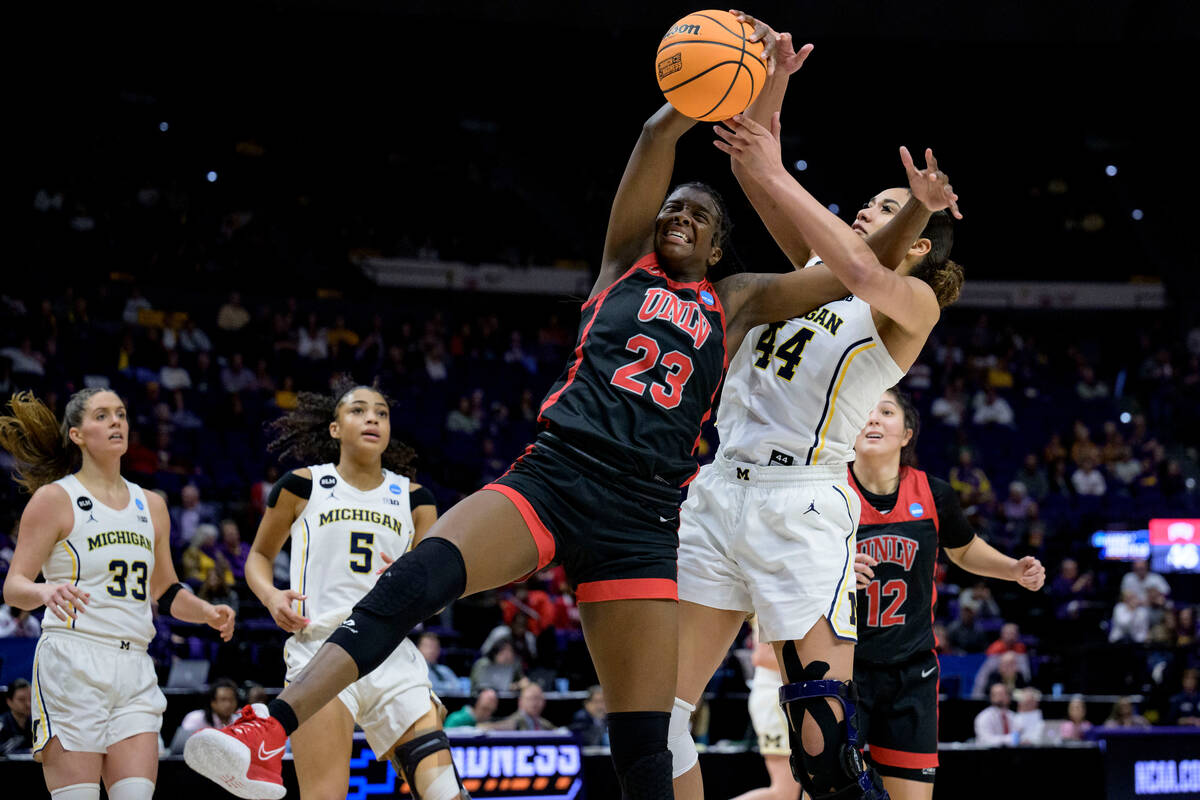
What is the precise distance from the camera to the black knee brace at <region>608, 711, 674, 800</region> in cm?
376

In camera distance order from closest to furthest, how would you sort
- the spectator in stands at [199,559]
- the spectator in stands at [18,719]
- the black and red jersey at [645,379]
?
the black and red jersey at [645,379] → the spectator in stands at [18,719] → the spectator in stands at [199,559]

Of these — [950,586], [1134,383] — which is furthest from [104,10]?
[1134,383]

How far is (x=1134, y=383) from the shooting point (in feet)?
76.8

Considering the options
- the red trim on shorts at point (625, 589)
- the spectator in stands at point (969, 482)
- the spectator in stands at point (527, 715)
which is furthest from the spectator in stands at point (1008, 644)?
the red trim on shorts at point (625, 589)

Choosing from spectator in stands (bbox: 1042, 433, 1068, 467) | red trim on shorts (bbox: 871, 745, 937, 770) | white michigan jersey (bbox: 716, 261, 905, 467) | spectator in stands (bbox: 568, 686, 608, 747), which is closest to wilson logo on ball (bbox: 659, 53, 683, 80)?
white michigan jersey (bbox: 716, 261, 905, 467)

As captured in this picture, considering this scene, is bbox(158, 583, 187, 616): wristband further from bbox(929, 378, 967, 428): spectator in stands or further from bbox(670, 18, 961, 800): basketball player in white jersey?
bbox(929, 378, 967, 428): spectator in stands

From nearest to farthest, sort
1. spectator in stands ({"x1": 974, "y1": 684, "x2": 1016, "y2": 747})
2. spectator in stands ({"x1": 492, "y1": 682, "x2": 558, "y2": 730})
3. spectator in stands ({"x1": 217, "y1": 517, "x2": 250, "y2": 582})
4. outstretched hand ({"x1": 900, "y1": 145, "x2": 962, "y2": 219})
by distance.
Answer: outstretched hand ({"x1": 900, "y1": 145, "x2": 962, "y2": 219}) → spectator in stands ({"x1": 492, "y1": 682, "x2": 558, "y2": 730}) → spectator in stands ({"x1": 974, "y1": 684, "x2": 1016, "y2": 747}) → spectator in stands ({"x1": 217, "y1": 517, "x2": 250, "y2": 582})

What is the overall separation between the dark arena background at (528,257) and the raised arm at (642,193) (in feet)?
20.3

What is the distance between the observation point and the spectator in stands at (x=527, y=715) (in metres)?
9.31

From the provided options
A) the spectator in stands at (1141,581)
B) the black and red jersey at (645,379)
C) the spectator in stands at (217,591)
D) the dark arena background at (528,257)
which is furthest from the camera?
the spectator in stands at (1141,581)

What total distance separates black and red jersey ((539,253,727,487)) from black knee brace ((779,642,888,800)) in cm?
82

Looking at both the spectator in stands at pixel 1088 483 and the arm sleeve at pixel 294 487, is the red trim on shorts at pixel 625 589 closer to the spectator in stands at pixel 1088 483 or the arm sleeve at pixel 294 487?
the arm sleeve at pixel 294 487

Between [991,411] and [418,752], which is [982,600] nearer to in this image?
[991,411]

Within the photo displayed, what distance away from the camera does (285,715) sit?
3133 mm
